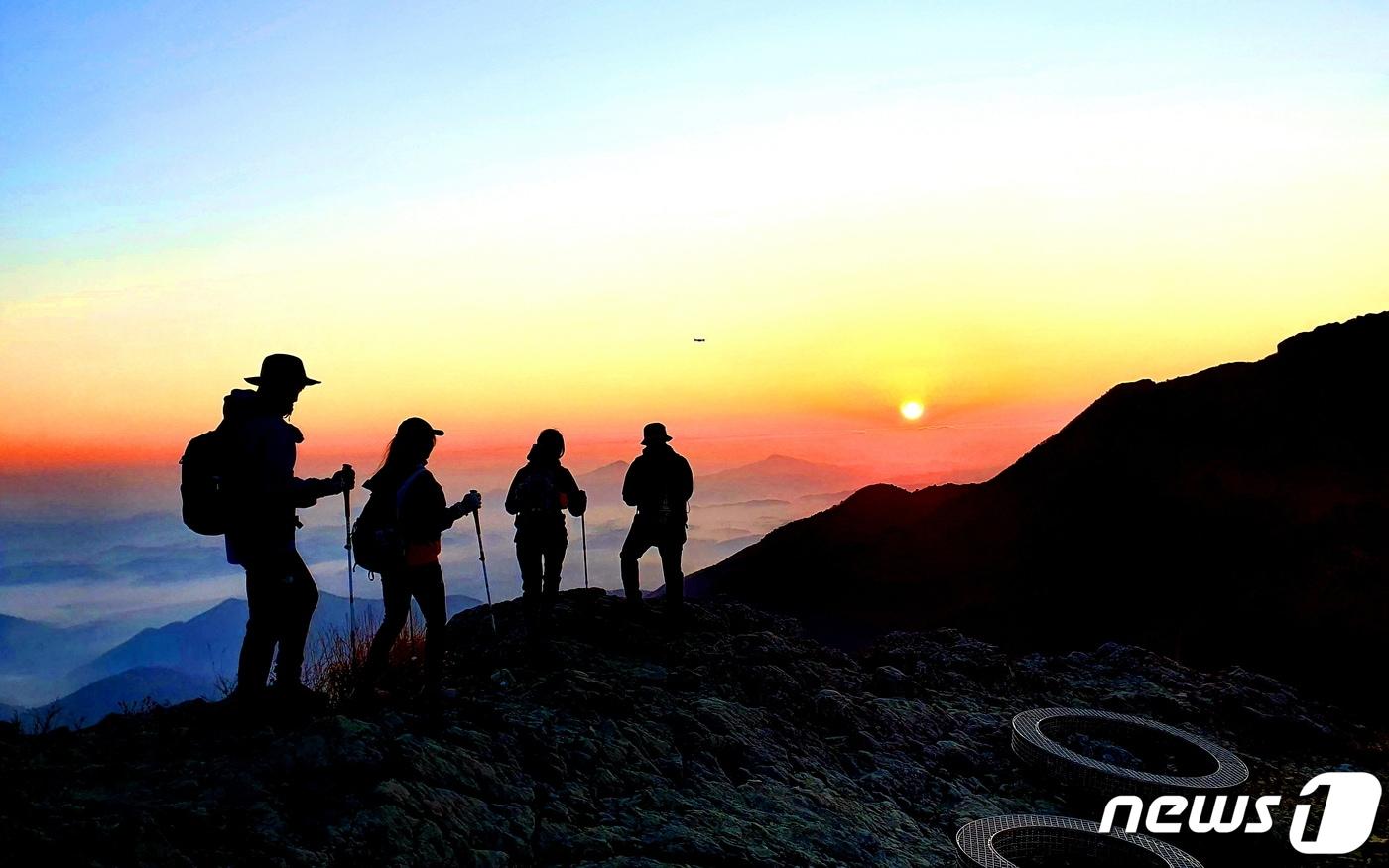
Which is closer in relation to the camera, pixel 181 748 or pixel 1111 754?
pixel 181 748

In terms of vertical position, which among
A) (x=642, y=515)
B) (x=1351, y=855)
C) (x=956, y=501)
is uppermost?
(x=642, y=515)

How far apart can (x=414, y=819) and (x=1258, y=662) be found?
18058mm

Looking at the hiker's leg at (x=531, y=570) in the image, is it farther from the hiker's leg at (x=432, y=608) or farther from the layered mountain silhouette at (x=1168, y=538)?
the layered mountain silhouette at (x=1168, y=538)

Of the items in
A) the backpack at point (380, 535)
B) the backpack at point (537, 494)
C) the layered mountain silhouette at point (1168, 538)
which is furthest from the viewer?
the layered mountain silhouette at point (1168, 538)

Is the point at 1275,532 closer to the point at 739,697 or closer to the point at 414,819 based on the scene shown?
the point at 739,697

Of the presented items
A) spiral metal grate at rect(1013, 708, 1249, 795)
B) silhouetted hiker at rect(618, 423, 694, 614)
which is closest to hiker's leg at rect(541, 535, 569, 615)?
silhouetted hiker at rect(618, 423, 694, 614)

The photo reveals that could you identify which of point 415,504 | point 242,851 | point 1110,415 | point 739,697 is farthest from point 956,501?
point 242,851

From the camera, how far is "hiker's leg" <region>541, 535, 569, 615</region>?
349 inches

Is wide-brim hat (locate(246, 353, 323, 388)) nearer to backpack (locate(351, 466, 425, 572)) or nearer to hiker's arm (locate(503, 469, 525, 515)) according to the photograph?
backpack (locate(351, 466, 425, 572))

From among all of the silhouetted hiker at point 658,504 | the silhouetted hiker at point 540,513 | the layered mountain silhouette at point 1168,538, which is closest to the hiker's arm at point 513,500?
the silhouetted hiker at point 540,513

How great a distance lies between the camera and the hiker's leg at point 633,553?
9617 mm

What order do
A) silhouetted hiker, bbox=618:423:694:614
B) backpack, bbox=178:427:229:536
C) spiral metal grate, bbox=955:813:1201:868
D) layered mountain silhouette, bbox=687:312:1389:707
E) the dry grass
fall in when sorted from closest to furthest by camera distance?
backpack, bbox=178:427:229:536 < spiral metal grate, bbox=955:813:1201:868 < the dry grass < silhouetted hiker, bbox=618:423:694:614 < layered mountain silhouette, bbox=687:312:1389:707

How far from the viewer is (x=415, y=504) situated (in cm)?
635

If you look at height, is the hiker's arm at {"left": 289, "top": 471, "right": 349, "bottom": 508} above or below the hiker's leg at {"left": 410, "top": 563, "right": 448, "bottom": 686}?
above
